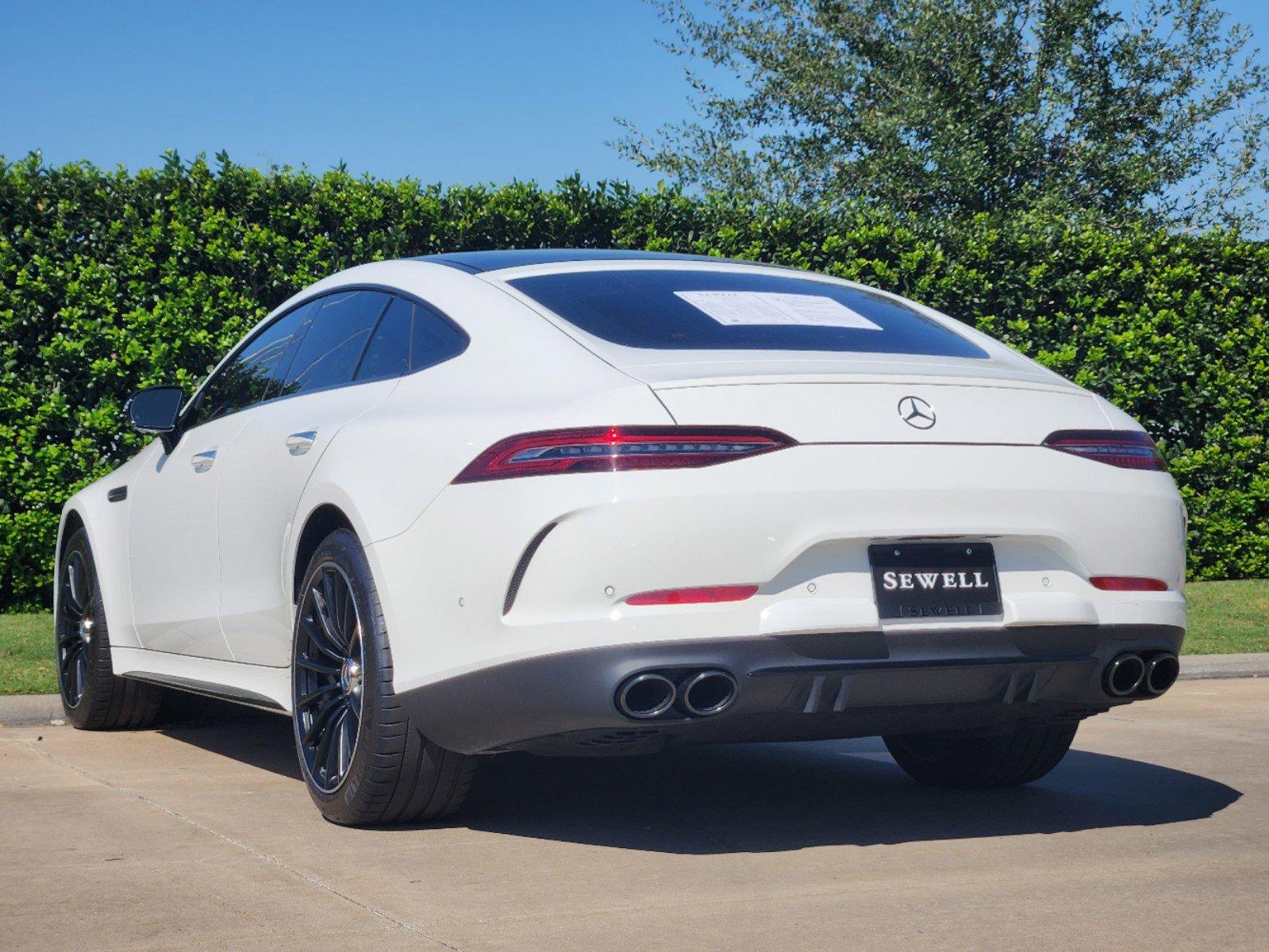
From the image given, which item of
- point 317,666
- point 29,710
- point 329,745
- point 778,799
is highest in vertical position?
point 317,666

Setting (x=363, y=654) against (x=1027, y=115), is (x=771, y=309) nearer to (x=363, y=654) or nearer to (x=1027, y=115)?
(x=363, y=654)

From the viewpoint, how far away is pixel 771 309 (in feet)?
15.7

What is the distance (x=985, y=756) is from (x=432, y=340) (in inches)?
88.5

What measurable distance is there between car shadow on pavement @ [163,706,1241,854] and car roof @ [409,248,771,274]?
1.65 meters

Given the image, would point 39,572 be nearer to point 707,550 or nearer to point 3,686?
point 3,686

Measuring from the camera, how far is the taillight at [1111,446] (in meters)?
4.35

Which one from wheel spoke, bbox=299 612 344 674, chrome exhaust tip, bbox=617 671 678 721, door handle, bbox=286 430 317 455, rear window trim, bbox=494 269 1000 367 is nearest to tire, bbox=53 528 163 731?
door handle, bbox=286 430 317 455

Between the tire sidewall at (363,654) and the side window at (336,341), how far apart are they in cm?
66

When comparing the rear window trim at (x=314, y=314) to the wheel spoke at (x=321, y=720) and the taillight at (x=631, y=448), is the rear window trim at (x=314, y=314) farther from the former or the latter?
the wheel spoke at (x=321, y=720)

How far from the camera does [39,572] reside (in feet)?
34.9

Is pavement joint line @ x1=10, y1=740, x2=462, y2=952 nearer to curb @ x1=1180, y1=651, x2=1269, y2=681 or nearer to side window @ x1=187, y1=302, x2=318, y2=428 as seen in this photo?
side window @ x1=187, y1=302, x2=318, y2=428

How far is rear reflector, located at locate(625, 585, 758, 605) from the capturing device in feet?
12.8

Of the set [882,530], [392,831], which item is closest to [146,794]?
[392,831]

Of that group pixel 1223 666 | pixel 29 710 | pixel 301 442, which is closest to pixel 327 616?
pixel 301 442
